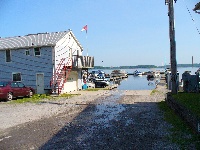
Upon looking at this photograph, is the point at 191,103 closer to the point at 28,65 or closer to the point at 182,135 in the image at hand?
the point at 182,135

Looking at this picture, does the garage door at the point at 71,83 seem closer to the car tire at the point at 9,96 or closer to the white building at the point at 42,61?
the white building at the point at 42,61

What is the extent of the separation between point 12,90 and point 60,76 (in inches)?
246

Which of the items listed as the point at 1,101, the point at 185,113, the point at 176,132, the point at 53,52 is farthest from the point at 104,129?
the point at 53,52

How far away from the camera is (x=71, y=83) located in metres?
31.2

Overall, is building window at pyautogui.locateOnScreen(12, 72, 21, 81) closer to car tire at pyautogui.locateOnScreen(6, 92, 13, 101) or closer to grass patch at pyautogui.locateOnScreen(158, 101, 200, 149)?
car tire at pyautogui.locateOnScreen(6, 92, 13, 101)

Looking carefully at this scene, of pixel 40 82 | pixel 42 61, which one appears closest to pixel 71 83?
pixel 40 82

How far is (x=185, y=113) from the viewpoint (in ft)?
35.6

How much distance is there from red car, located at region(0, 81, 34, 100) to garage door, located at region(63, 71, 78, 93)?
5.59 metres

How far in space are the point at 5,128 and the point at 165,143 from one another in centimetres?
696

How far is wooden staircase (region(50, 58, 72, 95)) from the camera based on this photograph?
27094 millimetres

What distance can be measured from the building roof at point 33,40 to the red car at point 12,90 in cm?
549

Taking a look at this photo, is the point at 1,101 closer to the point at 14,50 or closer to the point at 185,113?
the point at 14,50

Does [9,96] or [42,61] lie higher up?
[42,61]

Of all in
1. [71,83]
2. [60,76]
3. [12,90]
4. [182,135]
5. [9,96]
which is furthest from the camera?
[71,83]
